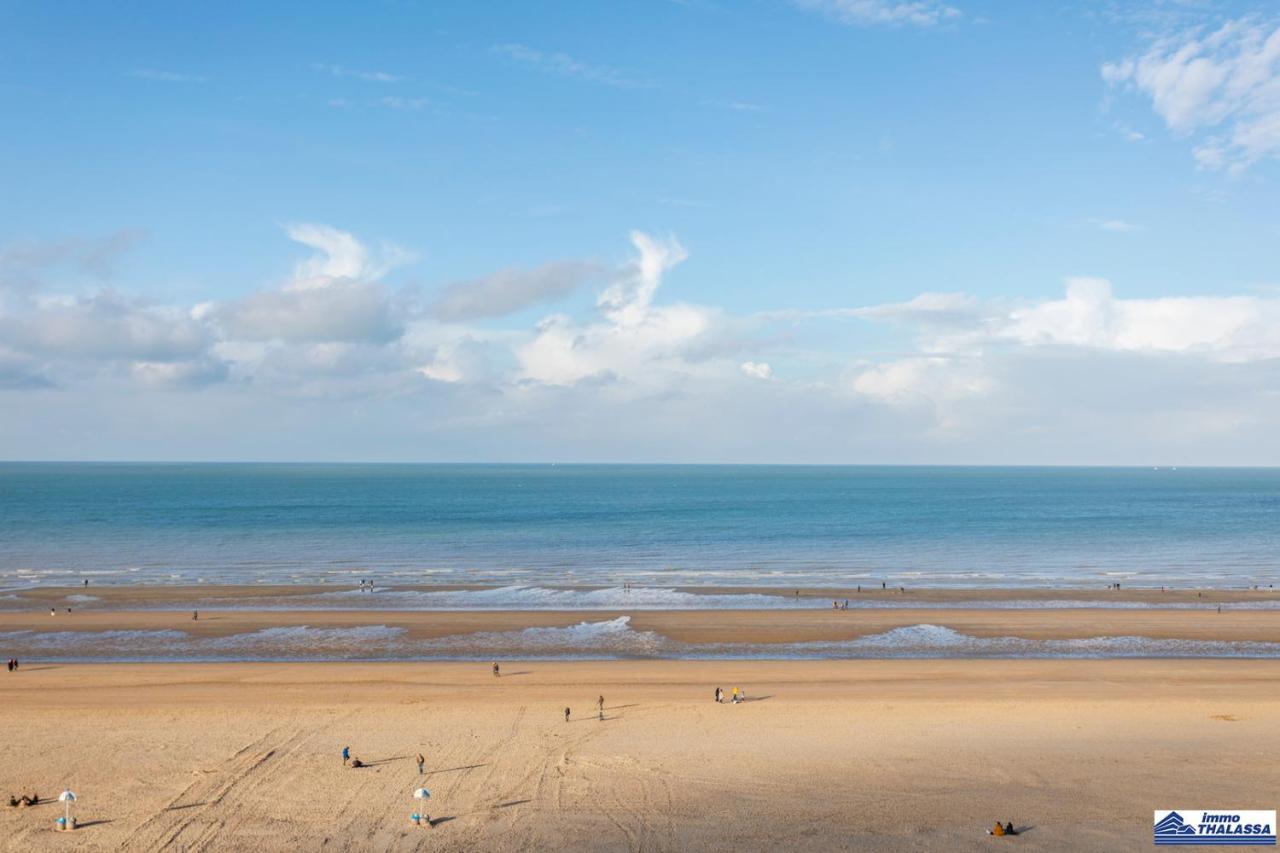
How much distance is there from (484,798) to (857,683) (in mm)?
18993

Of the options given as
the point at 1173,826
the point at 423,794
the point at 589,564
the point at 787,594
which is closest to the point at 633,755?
the point at 423,794

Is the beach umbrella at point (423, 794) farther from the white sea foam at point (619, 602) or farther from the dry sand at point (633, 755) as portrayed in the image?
the white sea foam at point (619, 602)

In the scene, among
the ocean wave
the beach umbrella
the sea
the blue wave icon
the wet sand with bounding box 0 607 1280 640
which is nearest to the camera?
the blue wave icon

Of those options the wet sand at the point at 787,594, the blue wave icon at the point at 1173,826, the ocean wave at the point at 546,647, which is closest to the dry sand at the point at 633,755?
the blue wave icon at the point at 1173,826

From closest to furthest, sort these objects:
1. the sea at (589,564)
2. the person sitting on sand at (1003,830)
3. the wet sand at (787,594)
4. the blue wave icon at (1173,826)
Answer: the person sitting on sand at (1003,830) < the blue wave icon at (1173,826) < the sea at (589,564) < the wet sand at (787,594)

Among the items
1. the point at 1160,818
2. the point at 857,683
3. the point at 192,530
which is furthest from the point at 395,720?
the point at 192,530

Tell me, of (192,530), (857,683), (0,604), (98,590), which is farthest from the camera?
(192,530)

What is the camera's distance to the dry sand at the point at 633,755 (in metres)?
22.0

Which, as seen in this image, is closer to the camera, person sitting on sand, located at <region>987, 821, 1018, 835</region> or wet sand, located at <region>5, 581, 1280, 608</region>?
person sitting on sand, located at <region>987, 821, 1018, 835</region>

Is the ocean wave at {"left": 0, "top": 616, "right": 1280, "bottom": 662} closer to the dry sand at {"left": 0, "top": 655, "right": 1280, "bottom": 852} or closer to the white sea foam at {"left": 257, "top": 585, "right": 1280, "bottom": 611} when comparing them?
the dry sand at {"left": 0, "top": 655, "right": 1280, "bottom": 852}

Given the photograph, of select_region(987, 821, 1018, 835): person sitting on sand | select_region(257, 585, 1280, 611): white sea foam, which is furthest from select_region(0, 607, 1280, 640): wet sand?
A: select_region(987, 821, 1018, 835): person sitting on sand

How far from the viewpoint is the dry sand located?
72.2 ft

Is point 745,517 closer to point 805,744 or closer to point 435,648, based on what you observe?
point 435,648

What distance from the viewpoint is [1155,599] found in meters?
58.7
